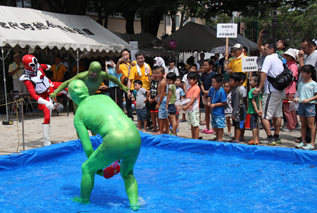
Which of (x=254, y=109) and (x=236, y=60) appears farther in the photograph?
(x=236, y=60)

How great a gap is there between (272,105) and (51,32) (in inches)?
309

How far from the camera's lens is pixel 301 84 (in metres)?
6.75

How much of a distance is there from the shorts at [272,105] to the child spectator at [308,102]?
1.66 ft

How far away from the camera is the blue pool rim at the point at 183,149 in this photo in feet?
18.9

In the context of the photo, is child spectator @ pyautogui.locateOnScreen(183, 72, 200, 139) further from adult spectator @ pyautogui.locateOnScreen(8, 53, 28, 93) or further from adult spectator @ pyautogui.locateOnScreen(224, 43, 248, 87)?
adult spectator @ pyautogui.locateOnScreen(8, 53, 28, 93)

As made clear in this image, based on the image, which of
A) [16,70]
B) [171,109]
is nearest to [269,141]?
[171,109]

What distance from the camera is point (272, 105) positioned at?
7062 millimetres

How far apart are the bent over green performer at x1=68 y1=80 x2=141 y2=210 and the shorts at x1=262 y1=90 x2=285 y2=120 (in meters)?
4.21

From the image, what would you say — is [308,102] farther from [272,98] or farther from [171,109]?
[171,109]

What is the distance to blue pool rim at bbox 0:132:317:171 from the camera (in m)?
5.75

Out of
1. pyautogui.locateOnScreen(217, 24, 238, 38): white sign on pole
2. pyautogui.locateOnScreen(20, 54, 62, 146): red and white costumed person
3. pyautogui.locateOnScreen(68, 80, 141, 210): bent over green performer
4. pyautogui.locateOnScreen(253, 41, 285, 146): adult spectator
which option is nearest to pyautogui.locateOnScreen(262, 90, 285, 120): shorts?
pyautogui.locateOnScreen(253, 41, 285, 146): adult spectator

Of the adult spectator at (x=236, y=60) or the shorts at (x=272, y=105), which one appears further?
the adult spectator at (x=236, y=60)

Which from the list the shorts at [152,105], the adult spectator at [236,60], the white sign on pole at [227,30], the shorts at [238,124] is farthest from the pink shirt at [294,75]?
the shorts at [152,105]

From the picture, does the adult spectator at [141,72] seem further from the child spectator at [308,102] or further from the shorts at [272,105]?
the child spectator at [308,102]
